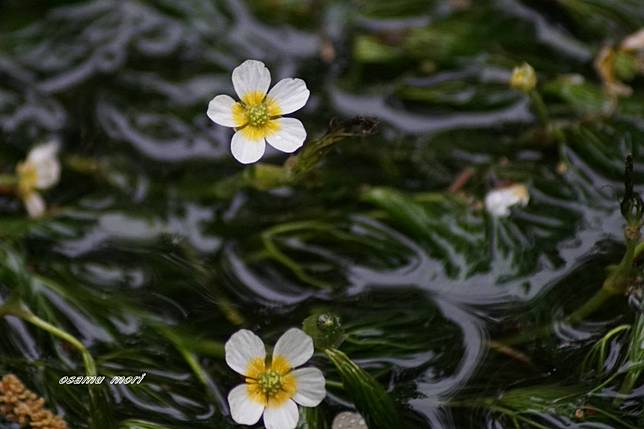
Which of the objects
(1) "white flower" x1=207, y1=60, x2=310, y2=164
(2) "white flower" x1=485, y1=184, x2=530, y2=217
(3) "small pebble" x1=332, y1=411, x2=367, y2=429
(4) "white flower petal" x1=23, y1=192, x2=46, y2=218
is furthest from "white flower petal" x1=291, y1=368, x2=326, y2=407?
(4) "white flower petal" x1=23, y1=192, x2=46, y2=218

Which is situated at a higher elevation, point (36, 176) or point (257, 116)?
point (36, 176)

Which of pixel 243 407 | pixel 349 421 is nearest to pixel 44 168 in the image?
pixel 243 407

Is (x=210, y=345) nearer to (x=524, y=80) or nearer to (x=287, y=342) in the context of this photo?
(x=287, y=342)

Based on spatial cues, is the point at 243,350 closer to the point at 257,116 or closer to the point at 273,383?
the point at 273,383

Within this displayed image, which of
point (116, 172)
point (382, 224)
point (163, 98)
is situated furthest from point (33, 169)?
point (382, 224)

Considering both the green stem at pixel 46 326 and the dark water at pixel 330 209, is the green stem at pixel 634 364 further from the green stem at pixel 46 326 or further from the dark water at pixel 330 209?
the green stem at pixel 46 326

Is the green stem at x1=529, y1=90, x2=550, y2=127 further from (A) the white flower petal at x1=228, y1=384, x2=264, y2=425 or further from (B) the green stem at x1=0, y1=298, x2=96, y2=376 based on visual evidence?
(B) the green stem at x1=0, y1=298, x2=96, y2=376
